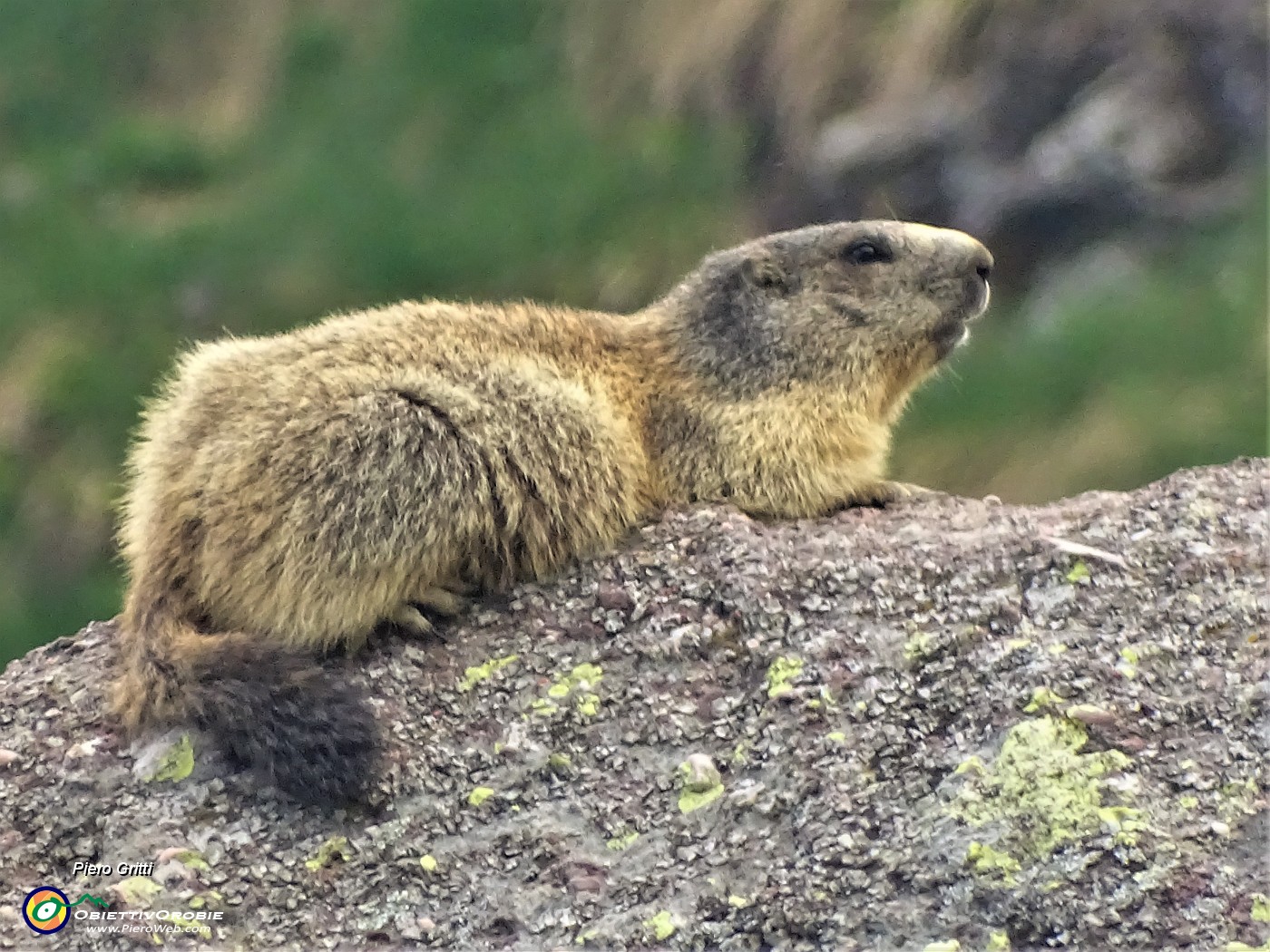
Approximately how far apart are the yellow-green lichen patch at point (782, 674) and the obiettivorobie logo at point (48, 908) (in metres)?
1.57

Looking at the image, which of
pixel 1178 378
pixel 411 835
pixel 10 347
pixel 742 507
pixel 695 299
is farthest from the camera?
pixel 10 347

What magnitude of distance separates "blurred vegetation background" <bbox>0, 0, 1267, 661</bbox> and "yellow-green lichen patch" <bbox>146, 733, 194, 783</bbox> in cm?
384

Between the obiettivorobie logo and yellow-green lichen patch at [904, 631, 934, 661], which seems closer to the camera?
the obiettivorobie logo

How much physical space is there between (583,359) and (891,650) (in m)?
1.45

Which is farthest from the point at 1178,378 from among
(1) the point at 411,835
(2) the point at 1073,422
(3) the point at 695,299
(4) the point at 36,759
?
(4) the point at 36,759

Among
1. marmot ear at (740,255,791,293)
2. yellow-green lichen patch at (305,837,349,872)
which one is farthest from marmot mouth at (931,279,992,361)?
yellow-green lichen patch at (305,837,349,872)

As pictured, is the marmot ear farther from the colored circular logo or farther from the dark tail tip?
the colored circular logo

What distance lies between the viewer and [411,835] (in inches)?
131

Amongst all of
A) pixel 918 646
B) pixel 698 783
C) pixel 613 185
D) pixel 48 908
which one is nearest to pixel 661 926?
pixel 698 783

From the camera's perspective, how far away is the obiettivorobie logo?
3295 mm

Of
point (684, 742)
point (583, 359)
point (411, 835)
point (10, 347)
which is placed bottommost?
point (10, 347)

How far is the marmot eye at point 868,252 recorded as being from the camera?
4.66 metres

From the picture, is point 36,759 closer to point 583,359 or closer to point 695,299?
point 583,359

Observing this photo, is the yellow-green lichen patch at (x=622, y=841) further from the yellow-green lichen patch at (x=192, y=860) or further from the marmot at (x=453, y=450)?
the yellow-green lichen patch at (x=192, y=860)
